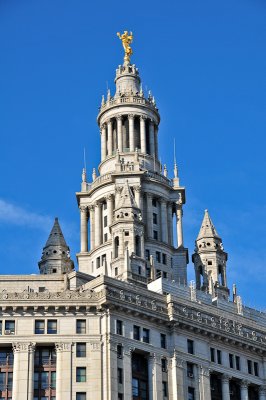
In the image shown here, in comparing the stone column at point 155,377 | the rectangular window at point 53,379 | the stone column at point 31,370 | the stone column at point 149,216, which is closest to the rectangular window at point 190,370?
the stone column at point 155,377

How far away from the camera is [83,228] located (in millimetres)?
197125

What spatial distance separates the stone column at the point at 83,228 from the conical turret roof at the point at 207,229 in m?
20.6

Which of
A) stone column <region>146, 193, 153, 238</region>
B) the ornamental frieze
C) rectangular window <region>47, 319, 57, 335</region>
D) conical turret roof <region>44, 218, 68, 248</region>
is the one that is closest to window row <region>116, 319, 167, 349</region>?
the ornamental frieze

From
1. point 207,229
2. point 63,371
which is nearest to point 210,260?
point 207,229

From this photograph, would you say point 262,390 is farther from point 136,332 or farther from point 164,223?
point 164,223

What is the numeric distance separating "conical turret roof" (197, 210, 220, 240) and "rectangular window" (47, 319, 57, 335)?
5419 centimetres

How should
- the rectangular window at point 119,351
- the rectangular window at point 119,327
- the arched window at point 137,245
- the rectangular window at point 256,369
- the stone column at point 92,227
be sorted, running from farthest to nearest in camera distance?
the stone column at point 92,227 < the arched window at point 137,245 < the rectangular window at point 256,369 < the rectangular window at point 119,327 < the rectangular window at point 119,351

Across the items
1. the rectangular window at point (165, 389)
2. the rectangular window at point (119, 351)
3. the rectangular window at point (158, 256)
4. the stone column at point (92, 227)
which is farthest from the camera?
the stone column at point (92, 227)

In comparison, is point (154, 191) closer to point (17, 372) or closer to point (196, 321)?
point (196, 321)

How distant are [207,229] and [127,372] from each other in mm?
56681

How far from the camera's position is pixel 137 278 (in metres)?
167

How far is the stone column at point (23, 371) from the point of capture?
13750cm

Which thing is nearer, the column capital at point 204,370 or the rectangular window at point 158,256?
the column capital at point 204,370

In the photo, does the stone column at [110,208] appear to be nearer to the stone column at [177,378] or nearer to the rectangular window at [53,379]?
the stone column at [177,378]
